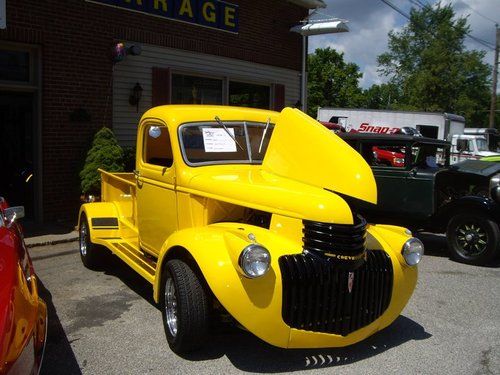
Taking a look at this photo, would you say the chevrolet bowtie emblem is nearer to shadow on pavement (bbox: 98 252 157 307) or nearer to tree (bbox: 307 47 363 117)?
shadow on pavement (bbox: 98 252 157 307)

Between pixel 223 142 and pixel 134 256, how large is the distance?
1.51 meters

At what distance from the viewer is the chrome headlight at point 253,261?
330cm

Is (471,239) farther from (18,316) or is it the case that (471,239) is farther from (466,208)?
(18,316)

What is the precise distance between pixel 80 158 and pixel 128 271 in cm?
324

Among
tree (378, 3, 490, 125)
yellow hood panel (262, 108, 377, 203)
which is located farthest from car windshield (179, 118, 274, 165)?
tree (378, 3, 490, 125)

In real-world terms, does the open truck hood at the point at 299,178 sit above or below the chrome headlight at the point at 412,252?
above

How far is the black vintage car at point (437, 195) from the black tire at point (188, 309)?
421cm

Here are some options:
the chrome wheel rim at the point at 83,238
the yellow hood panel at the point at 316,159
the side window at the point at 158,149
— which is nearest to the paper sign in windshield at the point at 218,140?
the side window at the point at 158,149

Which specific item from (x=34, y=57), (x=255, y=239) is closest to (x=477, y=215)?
(x=255, y=239)

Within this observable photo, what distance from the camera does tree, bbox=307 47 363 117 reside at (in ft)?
163

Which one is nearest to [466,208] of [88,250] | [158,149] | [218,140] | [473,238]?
[473,238]

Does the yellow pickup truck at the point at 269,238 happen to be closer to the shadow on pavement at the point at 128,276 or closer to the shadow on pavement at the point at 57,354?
the shadow on pavement at the point at 128,276

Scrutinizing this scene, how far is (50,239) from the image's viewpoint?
24.9 feet

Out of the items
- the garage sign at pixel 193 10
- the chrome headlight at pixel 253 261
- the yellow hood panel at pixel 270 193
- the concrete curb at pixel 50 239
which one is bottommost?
the concrete curb at pixel 50 239
